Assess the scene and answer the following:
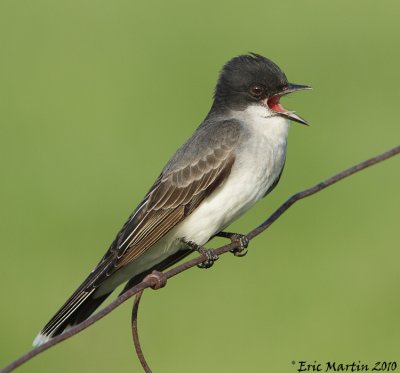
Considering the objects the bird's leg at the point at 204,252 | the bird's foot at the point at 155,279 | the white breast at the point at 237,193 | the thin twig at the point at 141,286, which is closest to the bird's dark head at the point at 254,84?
the white breast at the point at 237,193

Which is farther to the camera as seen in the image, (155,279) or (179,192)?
(179,192)

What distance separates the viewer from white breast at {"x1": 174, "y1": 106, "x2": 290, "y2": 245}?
6191 mm

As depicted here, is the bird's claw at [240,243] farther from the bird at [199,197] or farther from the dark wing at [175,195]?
the dark wing at [175,195]

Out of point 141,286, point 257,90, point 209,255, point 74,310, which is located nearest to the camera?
point 141,286

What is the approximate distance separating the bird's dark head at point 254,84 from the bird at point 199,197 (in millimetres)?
58

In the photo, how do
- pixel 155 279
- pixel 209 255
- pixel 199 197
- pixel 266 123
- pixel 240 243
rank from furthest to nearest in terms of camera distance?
pixel 266 123 < pixel 199 197 < pixel 240 243 < pixel 209 255 < pixel 155 279

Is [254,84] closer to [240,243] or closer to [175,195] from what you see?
[175,195]

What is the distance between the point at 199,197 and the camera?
625 cm

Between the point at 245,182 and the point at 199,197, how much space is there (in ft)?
0.94

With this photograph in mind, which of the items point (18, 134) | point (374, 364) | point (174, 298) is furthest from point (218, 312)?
point (18, 134)

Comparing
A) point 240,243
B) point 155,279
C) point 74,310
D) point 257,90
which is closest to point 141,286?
point 155,279

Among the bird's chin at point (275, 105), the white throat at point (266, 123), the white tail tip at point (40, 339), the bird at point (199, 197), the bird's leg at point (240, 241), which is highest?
the bird's chin at point (275, 105)

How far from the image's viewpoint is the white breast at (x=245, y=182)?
244 inches

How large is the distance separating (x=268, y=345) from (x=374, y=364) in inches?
32.1
